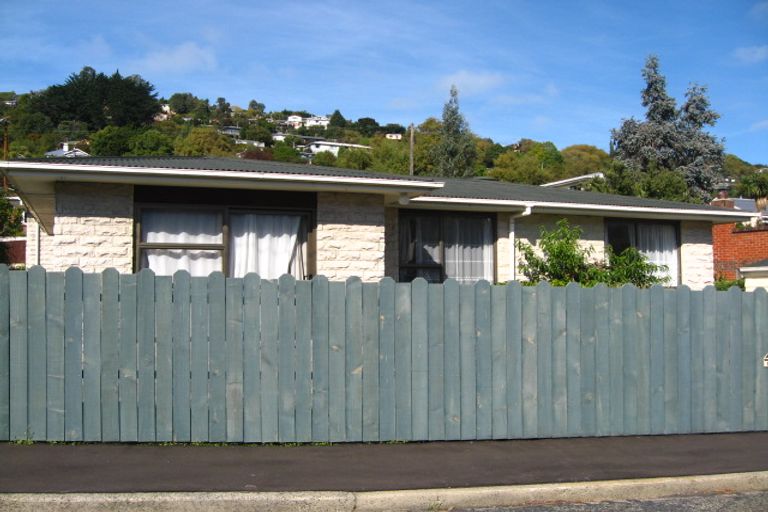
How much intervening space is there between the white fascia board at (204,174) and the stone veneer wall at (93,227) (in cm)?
57

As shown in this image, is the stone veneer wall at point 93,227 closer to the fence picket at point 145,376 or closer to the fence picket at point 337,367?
the fence picket at point 145,376

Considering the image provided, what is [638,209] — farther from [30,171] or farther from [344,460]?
[30,171]

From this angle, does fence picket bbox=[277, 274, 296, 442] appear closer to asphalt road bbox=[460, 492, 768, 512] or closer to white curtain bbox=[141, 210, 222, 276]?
asphalt road bbox=[460, 492, 768, 512]

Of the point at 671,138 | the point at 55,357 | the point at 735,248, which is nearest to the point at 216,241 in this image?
the point at 55,357

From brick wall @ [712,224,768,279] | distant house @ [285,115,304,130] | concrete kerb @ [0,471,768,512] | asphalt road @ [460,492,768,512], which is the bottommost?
asphalt road @ [460,492,768,512]

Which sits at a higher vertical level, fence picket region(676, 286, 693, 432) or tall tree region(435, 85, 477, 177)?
tall tree region(435, 85, 477, 177)

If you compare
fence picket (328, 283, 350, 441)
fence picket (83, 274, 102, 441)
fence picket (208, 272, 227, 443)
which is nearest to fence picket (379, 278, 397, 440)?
fence picket (328, 283, 350, 441)

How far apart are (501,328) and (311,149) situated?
121 m

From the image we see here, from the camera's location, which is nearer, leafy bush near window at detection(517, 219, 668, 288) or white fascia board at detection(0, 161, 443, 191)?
white fascia board at detection(0, 161, 443, 191)

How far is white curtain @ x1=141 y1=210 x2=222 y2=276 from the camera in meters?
10.3

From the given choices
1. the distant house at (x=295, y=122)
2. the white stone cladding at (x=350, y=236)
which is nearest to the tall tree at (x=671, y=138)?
the white stone cladding at (x=350, y=236)

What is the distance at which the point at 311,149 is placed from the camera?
126 m

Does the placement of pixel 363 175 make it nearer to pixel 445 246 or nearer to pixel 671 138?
pixel 445 246

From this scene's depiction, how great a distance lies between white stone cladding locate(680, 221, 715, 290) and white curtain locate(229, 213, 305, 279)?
25.7 ft
